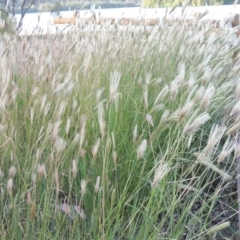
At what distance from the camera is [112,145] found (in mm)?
1740

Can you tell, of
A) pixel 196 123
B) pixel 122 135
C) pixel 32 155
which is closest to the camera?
pixel 196 123

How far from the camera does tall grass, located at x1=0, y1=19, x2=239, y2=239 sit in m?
1.39

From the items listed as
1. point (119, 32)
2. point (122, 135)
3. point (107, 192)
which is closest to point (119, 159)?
point (122, 135)

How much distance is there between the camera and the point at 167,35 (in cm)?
271

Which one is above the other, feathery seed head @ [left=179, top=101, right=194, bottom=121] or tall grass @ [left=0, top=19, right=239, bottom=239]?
feathery seed head @ [left=179, top=101, right=194, bottom=121]

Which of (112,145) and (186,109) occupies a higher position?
(186,109)

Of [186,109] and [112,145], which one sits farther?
[112,145]

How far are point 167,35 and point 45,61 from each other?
2.96 ft

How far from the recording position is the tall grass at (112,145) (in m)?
1.39

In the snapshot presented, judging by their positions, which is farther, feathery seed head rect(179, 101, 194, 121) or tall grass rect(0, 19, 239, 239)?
tall grass rect(0, 19, 239, 239)

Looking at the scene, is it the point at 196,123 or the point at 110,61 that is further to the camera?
the point at 110,61

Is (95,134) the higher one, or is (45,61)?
(45,61)

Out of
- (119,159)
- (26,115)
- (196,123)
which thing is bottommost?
(119,159)

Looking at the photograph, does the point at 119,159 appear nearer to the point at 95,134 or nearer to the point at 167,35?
the point at 95,134
